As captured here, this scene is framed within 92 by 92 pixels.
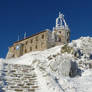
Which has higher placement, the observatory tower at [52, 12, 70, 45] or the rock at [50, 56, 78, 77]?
the observatory tower at [52, 12, 70, 45]

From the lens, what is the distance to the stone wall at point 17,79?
56.7 ft

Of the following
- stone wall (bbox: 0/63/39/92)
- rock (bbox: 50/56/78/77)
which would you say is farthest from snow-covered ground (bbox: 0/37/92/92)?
stone wall (bbox: 0/63/39/92)

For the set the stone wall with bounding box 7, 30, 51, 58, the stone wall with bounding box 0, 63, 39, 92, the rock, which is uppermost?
the stone wall with bounding box 7, 30, 51, 58

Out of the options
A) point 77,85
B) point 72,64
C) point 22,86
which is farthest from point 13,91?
point 72,64

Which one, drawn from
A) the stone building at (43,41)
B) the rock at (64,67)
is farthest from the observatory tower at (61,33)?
the rock at (64,67)

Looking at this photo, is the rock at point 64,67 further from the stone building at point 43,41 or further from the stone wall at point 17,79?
the stone building at point 43,41

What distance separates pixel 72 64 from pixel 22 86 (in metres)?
7.92

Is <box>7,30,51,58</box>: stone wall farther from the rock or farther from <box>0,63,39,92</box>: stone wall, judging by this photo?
<box>0,63,39,92</box>: stone wall

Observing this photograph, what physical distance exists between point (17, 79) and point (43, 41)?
3064 cm

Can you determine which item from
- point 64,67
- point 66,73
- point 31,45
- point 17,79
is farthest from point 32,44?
point 17,79

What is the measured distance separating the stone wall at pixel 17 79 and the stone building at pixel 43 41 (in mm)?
25399

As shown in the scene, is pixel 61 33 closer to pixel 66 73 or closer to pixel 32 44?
pixel 32 44

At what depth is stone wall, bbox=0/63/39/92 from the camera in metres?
17.3

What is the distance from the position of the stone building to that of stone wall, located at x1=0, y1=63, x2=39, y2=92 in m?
25.4
